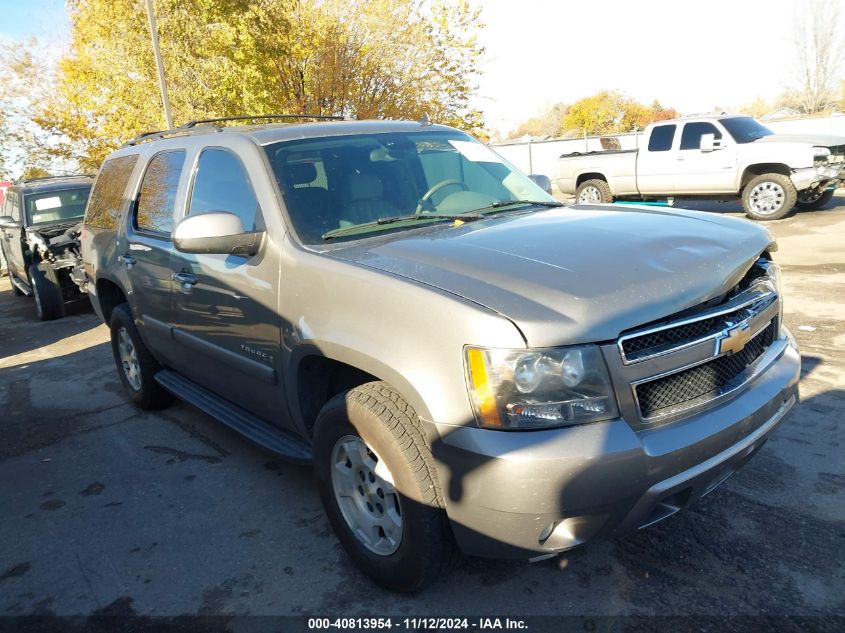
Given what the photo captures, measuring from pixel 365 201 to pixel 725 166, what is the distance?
11122mm

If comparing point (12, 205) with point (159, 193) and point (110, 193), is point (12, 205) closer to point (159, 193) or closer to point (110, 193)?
point (110, 193)

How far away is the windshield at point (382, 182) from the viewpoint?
309 centimetres

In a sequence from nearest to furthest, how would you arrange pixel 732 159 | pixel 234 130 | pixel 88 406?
1. pixel 234 130
2. pixel 88 406
3. pixel 732 159

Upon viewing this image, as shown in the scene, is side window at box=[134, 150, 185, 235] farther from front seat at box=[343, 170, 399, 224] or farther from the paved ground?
the paved ground

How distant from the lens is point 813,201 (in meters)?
12.6

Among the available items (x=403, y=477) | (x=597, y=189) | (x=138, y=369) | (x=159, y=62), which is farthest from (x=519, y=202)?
(x=159, y=62)

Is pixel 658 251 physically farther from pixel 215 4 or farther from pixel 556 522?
pixel 215 4

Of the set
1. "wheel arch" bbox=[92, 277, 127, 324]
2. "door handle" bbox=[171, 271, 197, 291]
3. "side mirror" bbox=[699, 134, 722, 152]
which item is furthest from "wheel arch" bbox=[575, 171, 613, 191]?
"door handle" bbox=[171, 271, 197, 291]

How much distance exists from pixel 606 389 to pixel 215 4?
15800 mm

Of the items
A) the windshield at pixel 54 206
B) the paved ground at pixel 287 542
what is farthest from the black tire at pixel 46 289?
the paved ground at pixel 287 542

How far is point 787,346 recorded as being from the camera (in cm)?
287

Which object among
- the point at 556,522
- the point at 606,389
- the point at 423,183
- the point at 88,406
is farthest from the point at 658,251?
the point at 88,406

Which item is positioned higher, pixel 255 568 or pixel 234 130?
pixel 234 130

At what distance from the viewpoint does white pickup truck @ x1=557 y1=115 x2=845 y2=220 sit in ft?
38.1
